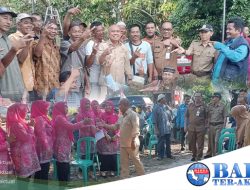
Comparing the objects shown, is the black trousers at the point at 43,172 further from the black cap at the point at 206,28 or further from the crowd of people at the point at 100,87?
the black cap at the point at 206,28

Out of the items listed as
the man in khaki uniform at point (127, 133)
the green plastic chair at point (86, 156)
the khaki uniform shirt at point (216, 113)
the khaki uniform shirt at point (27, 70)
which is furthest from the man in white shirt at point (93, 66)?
the khaki uniform shirt at point (216, 113)

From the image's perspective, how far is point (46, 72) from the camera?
4.39 metres

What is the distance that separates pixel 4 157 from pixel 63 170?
1.59ft

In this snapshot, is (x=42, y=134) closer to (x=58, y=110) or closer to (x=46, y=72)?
(x=58, y=110)

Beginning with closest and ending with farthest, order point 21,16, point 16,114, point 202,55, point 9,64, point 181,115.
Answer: point 9,64
point 16,114
point 21,16
point 181,115
point 202,55

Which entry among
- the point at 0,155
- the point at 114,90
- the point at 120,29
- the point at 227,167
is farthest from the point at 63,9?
the point at 227,167

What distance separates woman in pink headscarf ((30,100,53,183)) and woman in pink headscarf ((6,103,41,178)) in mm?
40

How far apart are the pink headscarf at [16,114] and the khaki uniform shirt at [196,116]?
1340 millimetres

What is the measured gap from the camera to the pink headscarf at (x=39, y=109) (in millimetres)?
4336

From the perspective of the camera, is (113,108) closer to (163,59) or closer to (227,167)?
(163,59)

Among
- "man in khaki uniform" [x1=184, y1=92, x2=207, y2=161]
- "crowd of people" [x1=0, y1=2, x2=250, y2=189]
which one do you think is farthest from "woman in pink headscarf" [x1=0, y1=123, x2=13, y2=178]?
"man in khaki uniform" [x1=184, y1=92, x2=207, y2=161]

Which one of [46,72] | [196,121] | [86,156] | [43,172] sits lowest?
[43,172]

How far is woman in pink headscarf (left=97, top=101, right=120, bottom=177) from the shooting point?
4434mm

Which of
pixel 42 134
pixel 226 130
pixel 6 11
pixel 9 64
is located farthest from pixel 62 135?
pixel 226 130
